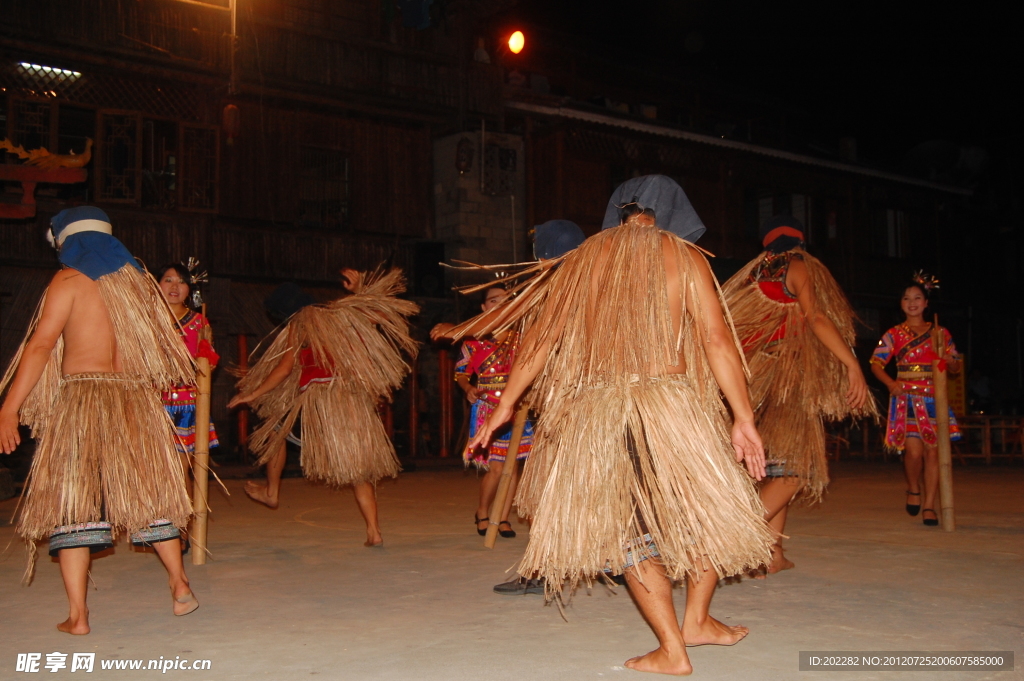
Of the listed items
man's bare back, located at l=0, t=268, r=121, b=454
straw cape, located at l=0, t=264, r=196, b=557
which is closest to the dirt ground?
straw cape, located at l=0, t=264, r=196, b=557

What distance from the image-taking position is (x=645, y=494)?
3.20m

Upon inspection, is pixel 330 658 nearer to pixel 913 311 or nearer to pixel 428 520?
pixel 428 520

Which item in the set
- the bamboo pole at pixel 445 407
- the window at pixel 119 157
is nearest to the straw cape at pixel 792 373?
the bamboo pole at pixel 445 407

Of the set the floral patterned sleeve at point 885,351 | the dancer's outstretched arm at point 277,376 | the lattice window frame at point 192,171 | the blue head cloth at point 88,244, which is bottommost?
the dancer's outstretched arm at point 277,376

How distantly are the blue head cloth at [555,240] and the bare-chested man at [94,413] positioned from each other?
167 cm

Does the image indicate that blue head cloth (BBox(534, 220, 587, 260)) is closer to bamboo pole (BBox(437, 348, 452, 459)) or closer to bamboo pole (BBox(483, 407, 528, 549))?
bamboo pole (BBox(483, 407, 528, 549))

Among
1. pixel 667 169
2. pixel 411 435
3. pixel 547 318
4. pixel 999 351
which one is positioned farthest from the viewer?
pixel 999 351

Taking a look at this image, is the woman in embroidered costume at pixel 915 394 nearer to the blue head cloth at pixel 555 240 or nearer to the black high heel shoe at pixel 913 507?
the black high heel shoe at pixel 913 507

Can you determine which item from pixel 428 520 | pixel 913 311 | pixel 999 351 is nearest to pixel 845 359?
pixel 913 311

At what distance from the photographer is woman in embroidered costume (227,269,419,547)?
5930 mm

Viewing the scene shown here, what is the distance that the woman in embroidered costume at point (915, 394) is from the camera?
6.99 m

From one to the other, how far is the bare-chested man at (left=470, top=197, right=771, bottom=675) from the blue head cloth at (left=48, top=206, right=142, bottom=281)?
182 centimetres

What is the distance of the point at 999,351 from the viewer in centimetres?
2695

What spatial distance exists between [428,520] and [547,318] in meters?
4.22
